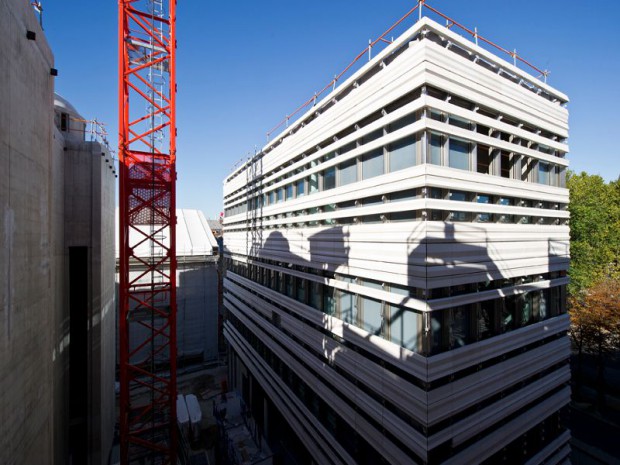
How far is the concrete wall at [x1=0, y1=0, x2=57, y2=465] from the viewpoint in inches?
294

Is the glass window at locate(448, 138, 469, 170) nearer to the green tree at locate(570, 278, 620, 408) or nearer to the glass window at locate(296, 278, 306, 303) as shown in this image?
the glass window at locate(296, 278, 306, 303)

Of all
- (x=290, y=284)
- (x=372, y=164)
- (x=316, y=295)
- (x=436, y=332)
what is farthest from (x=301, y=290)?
(x=436, y=332)

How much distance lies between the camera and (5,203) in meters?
7.48

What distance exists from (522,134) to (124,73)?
65.6 ft

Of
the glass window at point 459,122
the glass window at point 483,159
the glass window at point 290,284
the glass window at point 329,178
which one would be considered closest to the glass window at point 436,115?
the glass window at point 459,122

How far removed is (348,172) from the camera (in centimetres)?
1265

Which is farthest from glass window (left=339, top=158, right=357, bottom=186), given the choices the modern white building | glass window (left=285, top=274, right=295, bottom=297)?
glass window (left=285, top=274, right=295, bottom=297)

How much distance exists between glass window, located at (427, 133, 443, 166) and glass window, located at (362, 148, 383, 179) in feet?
6.25

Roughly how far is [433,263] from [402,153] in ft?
12.1

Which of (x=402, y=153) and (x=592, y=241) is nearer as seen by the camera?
(x=402, y=153)

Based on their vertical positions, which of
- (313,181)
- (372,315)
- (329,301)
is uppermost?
(313,181)

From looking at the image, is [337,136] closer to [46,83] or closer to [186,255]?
[46,83]

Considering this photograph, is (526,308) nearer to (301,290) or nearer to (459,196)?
(459,196)

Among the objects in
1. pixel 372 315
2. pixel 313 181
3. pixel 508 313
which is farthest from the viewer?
pixel 313 181
